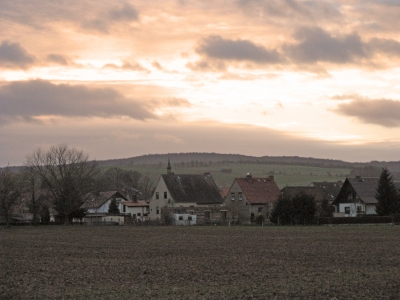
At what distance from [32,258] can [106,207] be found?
84.6 meters

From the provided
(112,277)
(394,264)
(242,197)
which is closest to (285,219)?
(242,197)

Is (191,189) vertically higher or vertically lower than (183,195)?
higher

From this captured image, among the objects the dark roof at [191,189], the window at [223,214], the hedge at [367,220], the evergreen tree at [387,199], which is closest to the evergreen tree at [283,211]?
the hedge at [367,220]

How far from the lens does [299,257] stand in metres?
30.0

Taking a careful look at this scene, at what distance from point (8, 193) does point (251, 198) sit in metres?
34.5

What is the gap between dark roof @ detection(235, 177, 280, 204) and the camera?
93.8m

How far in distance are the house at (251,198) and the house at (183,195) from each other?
3600mm

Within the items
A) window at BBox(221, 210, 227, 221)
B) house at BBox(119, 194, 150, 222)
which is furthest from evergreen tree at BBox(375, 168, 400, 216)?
house at BBox(119, 194, 150, 222)

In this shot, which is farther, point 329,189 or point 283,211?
point 329,189

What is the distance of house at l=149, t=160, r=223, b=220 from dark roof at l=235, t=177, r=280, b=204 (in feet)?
19.0

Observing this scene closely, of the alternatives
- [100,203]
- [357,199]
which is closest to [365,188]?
[357,199]

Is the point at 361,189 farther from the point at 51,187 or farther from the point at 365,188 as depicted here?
the point at 51,187

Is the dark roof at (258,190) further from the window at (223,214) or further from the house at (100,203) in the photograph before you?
the house at (100,203)

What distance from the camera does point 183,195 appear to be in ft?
318
